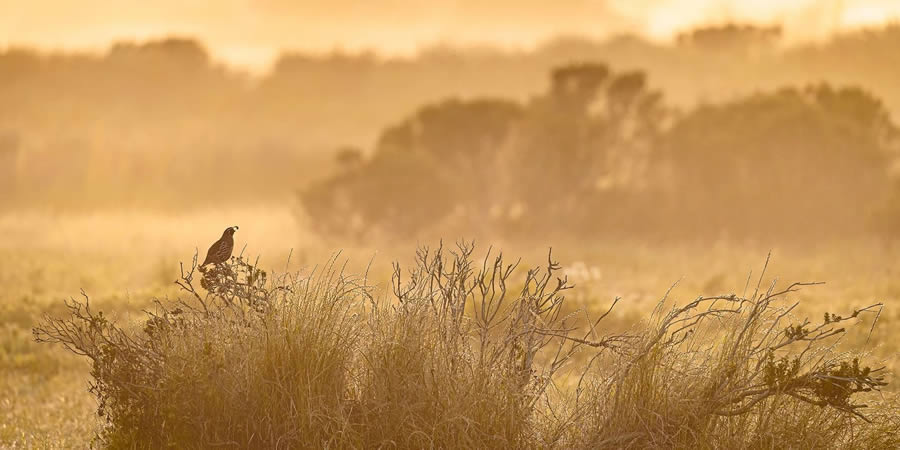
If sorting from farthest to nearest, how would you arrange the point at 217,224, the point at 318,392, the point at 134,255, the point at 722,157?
1. the point at 217,224
2. the point at 722,157
3. the point at 134,255
4. the point at 318,392

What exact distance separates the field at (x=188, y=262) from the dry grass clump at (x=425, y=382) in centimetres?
54

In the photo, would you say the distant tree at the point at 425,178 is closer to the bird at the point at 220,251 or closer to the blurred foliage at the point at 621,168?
the blurred foliage at the point at 621,168

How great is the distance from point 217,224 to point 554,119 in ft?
60.0

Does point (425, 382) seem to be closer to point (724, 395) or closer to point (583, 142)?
point (724, 395)

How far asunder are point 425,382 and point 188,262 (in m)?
23.5

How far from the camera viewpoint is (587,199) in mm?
49000

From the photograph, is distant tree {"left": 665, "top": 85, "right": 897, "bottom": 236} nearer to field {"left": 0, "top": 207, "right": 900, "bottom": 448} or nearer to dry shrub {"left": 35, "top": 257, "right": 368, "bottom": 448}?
field {"left": 0, "top": 207, "right": 900, "bottom": 448}

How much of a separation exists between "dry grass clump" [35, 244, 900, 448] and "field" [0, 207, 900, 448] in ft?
1.78

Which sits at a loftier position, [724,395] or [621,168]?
[621,168]

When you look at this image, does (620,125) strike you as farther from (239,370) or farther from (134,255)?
(239,370)

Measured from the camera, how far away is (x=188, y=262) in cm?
3116

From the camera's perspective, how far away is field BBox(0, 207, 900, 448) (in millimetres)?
14289

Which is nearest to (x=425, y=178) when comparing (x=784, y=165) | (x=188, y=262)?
(x=784, y=165)

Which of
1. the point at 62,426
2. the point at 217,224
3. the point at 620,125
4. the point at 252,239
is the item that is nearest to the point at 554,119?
the point at 620,125
